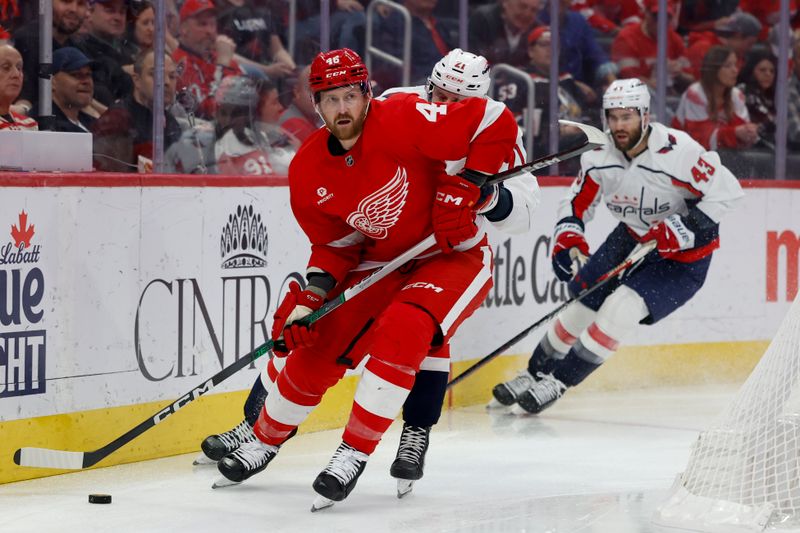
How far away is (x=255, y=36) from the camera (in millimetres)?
4883

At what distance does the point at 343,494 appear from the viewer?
3.28 m

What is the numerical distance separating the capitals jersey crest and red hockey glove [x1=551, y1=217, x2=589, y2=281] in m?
1.59

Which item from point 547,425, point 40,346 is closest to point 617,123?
point 547,425

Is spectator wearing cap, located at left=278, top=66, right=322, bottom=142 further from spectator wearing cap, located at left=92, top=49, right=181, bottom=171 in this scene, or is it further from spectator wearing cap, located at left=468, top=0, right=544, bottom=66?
spectator wearing cap, located at left=468, top=0, right=544, bottom=66

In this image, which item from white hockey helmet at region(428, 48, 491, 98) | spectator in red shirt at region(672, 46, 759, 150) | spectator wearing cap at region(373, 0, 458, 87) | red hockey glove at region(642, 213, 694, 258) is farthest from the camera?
spectator in red shirt at region(672, 46, 759, 150)

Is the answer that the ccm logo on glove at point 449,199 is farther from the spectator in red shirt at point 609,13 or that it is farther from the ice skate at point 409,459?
the spectator in red shirt at point 609,13

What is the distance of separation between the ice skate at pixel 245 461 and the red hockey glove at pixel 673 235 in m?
1.74

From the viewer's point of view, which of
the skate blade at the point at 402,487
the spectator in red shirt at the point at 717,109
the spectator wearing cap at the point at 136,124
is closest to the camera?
the skate blade at the point at 402,487

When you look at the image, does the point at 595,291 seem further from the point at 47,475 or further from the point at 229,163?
the point at 47,475

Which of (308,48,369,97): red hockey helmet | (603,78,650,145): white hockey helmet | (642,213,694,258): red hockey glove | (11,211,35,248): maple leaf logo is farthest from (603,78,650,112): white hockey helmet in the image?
(11,211,35,248): maple leaf logo

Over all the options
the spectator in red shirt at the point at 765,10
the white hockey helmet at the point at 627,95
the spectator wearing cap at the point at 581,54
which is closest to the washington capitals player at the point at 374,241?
the white hockey helmet at the point at 627,95

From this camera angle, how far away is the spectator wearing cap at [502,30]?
18.9 feet

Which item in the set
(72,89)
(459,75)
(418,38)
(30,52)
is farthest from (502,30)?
(30,52)

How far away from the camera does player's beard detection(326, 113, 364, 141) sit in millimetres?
3330
